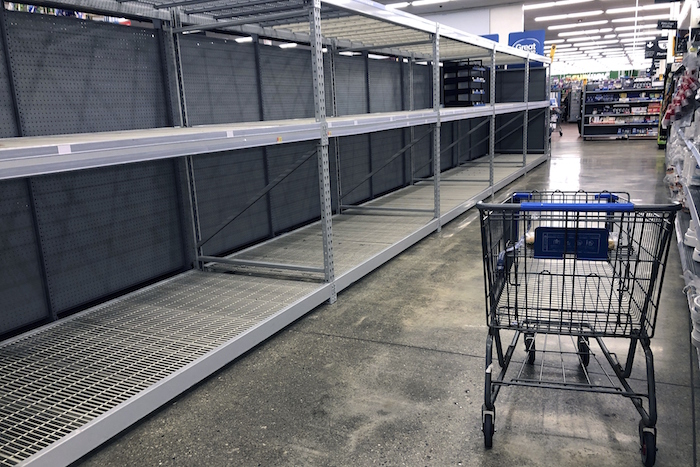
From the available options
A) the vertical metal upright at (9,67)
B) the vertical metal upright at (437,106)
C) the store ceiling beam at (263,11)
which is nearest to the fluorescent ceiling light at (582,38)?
the vertical metal upright at (437,106)

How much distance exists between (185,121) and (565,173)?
7656 millimetres

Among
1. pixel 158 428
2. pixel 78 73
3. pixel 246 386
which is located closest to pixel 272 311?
pixel 246 386

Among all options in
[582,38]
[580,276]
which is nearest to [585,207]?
[580,276]

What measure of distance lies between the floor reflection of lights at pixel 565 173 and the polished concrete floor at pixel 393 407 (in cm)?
483

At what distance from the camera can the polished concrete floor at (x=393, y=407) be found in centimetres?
207

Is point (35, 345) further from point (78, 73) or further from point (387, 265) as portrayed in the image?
point (387, 265)

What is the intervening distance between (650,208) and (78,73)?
10.2 ft

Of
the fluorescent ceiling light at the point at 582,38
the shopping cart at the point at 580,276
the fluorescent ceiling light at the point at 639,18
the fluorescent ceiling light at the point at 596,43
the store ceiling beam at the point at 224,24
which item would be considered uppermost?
the fluorescent ceiling light at the point at 596,43

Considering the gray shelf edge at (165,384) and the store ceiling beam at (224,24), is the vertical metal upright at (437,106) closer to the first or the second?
the gray shelf edge at (165,384)

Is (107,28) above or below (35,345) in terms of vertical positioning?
above

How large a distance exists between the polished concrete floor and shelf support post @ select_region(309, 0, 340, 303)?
1.11ft

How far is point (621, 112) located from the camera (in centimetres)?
1673

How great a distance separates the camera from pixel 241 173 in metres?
4.54

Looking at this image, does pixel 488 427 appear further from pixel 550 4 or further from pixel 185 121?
pixel 550 4
